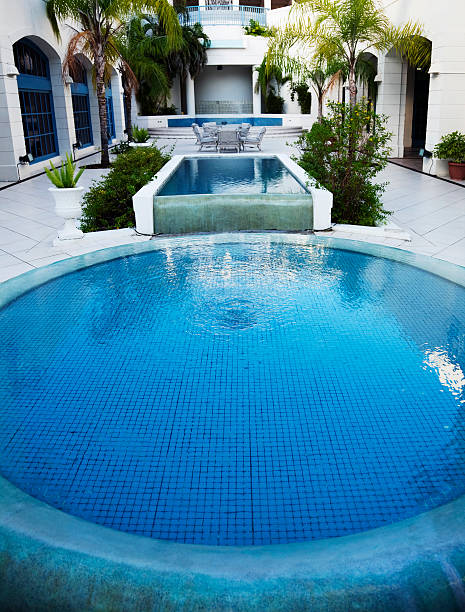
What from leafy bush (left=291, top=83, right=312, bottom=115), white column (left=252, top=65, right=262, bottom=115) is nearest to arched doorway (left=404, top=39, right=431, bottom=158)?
leafy bush (left=291, top=83, right=312, bottom=115)

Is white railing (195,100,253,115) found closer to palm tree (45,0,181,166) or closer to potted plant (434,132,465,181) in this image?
palm tree (45,0,181,166)

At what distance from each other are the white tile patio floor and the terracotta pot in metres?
0.43

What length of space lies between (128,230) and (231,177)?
155 inches

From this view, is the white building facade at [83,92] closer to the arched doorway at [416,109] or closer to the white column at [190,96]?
the arched doorway at [416,109]

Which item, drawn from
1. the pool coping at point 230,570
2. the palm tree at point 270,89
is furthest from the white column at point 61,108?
the pool coping at point 230,570

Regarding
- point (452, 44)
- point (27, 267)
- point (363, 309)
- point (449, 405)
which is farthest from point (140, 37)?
point (449, 405)

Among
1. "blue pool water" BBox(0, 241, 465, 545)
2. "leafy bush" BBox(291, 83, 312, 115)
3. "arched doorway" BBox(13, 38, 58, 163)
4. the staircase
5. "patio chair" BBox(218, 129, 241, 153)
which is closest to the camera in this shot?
"blue pool water" BBox(0, 241, 465, 545)

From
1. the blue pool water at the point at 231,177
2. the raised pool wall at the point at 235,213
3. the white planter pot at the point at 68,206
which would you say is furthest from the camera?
the blue pool water at the point at 231,177

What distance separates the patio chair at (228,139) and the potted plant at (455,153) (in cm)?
735

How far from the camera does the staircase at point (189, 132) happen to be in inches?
1049

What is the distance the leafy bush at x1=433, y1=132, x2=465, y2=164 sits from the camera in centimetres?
1219

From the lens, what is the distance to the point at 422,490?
2662 millimetres

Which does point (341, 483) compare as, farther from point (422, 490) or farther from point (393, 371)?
point (393, 371)

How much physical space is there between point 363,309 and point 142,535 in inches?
119
